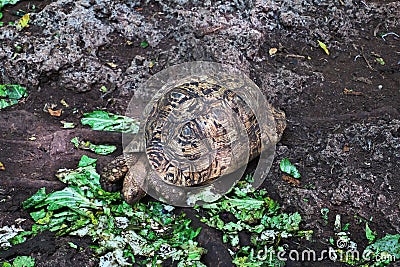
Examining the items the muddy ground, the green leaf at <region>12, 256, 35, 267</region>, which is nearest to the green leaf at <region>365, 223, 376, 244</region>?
the muddy ground

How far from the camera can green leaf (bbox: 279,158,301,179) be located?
17.9 ft

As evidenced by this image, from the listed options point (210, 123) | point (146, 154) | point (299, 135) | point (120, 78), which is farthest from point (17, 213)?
point (299, 135)

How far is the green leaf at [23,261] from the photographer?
416 centimetres

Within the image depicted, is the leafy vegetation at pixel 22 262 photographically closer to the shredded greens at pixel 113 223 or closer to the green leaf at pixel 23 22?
the shredded greens at pixel 113 223

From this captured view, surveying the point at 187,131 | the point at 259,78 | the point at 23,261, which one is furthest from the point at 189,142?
the point at 259,78

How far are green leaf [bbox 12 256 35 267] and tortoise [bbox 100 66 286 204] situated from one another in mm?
1090

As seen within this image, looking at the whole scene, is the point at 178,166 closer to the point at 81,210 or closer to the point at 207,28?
the point at 81,210

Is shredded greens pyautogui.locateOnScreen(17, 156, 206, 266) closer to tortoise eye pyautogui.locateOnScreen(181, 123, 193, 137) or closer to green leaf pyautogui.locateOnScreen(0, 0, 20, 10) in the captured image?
tortoise eye pyautogui.locateOnScreen(181, 123, 193, 137)

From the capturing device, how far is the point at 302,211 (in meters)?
5.01

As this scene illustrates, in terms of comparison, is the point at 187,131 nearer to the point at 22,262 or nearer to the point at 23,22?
the point at 22,262

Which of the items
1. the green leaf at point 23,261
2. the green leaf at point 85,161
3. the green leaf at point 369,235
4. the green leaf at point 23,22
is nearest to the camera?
the green leaf at point 23,261

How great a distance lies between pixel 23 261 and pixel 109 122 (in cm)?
222

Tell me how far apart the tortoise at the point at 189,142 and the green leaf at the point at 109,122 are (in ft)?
1.76

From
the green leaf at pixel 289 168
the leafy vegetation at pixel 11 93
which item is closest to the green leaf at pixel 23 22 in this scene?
the leafy vegetation at pixel 11 93
